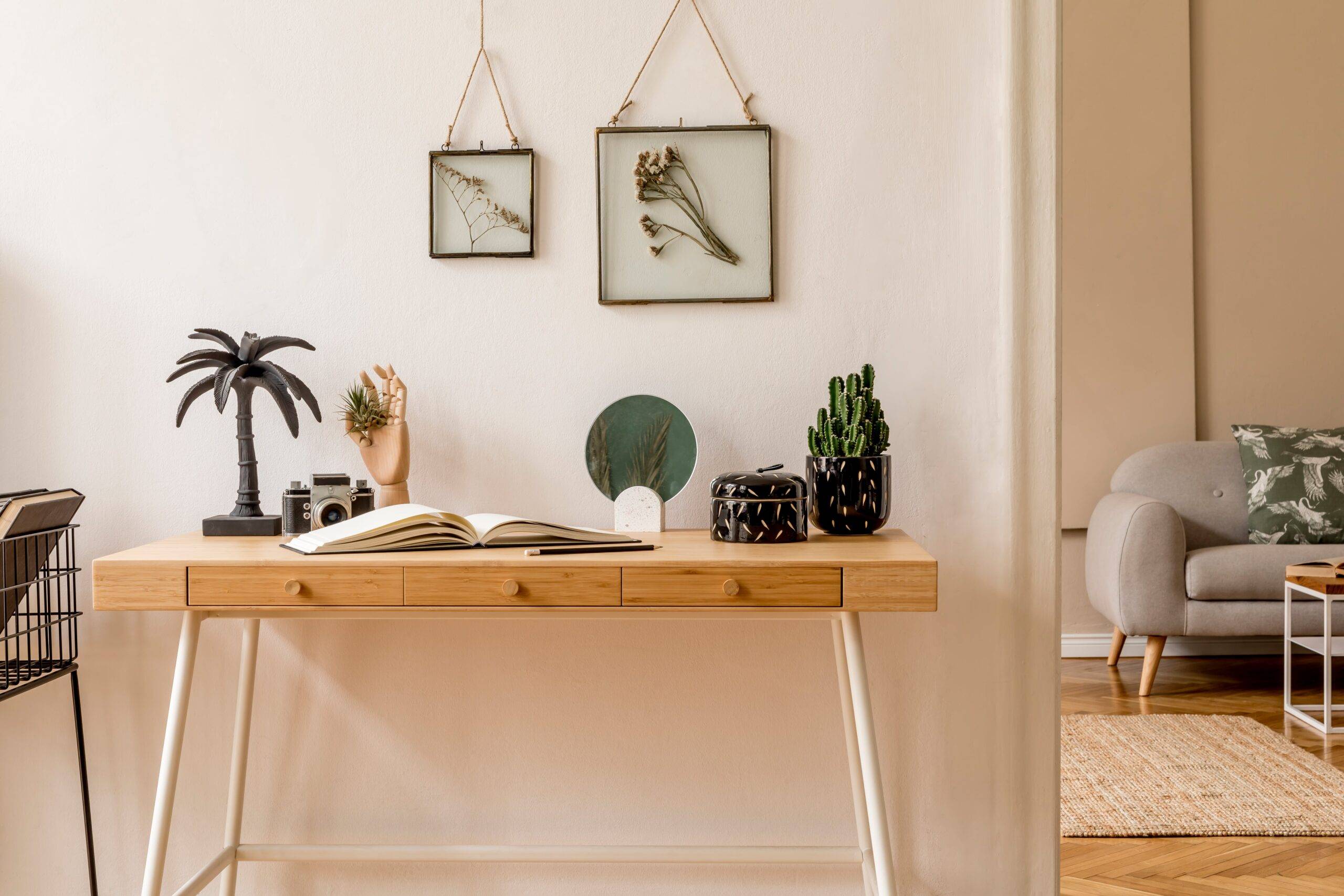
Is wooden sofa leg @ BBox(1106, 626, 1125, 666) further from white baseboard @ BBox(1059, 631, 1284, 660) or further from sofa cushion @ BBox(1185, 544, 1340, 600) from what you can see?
sofa cushion @ BBox(1185, 544, 1340, 600)

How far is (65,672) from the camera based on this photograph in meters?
1.73

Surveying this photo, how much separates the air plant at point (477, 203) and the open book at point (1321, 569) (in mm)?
2685

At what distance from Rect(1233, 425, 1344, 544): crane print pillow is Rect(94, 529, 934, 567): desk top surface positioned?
2.71 metres

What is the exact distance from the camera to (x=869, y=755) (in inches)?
56.7

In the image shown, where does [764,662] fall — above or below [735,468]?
below

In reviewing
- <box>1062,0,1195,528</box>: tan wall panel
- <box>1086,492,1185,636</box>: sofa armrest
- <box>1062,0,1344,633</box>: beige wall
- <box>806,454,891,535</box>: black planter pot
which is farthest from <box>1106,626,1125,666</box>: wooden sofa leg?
<box>806,454,891,535</box>: black planter pot

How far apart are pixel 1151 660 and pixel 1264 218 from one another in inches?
77.8

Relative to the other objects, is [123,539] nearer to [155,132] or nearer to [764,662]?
[155,132]

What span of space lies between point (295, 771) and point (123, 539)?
0.56 m

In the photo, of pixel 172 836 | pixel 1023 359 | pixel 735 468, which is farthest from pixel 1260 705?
pixel 172 836

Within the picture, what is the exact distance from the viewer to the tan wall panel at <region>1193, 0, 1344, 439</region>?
4.07 metres

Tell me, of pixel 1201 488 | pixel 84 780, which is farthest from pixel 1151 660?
pixel 84 780

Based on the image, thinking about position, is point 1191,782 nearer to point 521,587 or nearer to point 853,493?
point 853,493

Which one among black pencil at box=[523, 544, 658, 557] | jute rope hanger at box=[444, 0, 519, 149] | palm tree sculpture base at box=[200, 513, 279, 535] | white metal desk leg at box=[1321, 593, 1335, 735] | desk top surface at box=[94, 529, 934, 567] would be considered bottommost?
white metal desk leg at box=[1321, 593, 1335, 735]
